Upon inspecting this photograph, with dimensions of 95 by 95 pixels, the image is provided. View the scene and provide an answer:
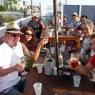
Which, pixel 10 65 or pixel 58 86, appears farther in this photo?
pixel 10 65

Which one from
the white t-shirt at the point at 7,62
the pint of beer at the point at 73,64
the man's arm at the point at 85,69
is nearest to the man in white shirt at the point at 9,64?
the white t-shirt at the point at 7,62

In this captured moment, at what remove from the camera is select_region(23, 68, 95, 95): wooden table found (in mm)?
2389

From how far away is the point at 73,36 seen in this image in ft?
21.2

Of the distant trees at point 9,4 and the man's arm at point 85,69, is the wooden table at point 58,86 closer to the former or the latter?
the man's arm at point 85,69

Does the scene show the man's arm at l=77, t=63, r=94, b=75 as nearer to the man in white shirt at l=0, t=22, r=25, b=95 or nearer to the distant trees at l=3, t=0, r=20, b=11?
the man in white shirt at l=0, t=22, r=25, b=95

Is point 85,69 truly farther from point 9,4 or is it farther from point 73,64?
point 9,4

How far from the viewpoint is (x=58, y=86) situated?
100 inches

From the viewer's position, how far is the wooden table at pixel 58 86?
2389 mm

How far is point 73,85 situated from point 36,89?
421 mm

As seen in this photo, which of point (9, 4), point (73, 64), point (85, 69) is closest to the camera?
point (73, 64)

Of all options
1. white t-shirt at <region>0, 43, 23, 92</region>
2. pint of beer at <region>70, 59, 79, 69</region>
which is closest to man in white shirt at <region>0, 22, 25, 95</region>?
white t-shirt at <region>0, 43, 23, 92</region>

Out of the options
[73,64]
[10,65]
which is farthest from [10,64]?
[73,64]

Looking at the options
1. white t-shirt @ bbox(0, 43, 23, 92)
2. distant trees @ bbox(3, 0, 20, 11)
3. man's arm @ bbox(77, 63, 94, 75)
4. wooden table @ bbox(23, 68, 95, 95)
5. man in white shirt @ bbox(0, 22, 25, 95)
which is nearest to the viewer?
wooden table @ bbox(23, 68, 95, 95)

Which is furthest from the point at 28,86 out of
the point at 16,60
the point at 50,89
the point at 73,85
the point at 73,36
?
the point at 73,36
